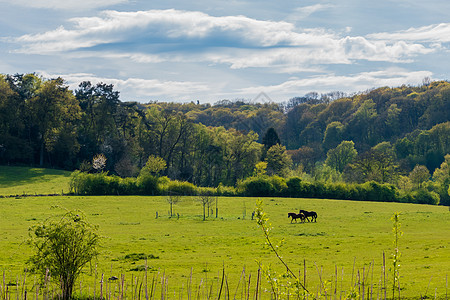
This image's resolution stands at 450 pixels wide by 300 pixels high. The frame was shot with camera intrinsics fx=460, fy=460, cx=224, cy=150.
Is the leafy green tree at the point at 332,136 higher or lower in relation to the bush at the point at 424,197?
higher

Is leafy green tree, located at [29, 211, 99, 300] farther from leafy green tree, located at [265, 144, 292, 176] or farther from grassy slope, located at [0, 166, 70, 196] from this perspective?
leafy green tree, located at [265, 144, 292, 176]

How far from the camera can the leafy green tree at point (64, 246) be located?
15484 mm

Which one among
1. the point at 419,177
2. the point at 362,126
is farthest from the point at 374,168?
the point at 362,126

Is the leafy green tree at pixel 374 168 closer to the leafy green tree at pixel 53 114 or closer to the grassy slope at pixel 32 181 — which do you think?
the grassy slope at pixel 32 181

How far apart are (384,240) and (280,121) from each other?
153761 mm

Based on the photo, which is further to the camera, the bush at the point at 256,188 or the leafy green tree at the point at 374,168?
the leafy green tree at the point at 374,168

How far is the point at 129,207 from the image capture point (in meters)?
63.7

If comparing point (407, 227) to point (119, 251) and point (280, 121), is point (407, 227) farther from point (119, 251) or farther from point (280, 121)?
point (280, 121)

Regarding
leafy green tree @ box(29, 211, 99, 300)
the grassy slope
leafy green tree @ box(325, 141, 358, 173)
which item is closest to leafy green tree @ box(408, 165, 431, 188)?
leafy green tree @ box(325, 141, 358, 173)

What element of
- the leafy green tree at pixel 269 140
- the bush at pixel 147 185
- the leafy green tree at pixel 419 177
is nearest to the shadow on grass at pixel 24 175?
the bush at pixel 147 185

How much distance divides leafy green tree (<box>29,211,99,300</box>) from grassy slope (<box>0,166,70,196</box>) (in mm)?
62902

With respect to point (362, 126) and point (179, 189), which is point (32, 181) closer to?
point (179, 189)

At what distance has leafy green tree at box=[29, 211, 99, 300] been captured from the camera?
50.8ft

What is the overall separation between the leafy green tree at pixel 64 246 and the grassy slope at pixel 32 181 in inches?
2476
